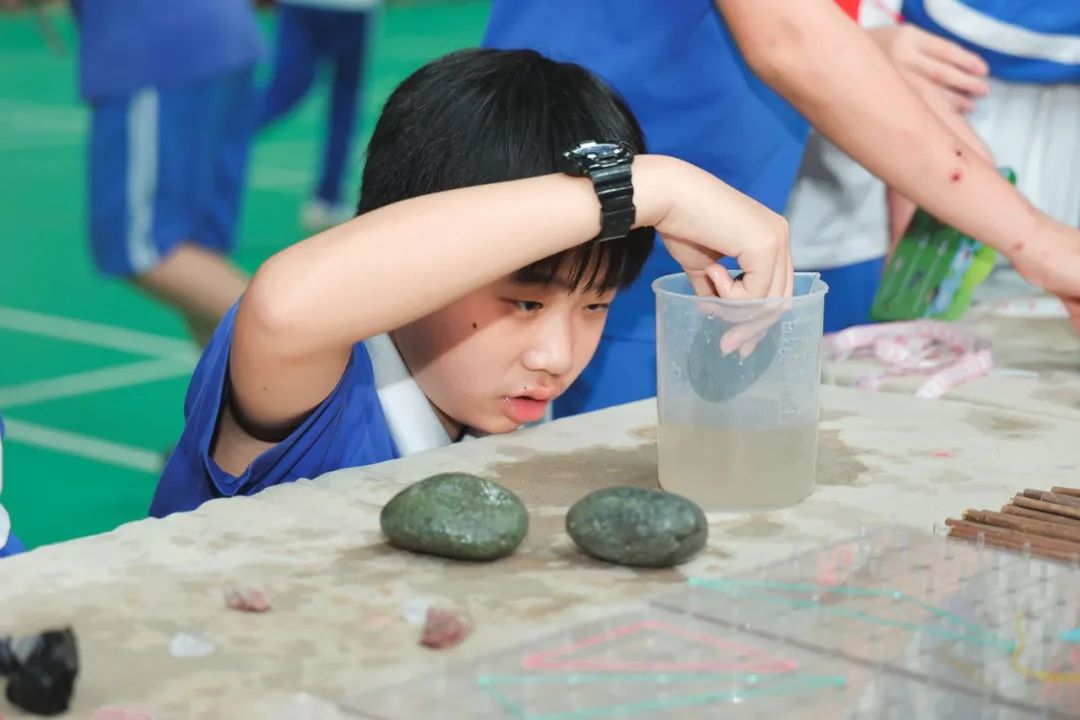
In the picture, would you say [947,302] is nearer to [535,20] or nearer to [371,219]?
[535,20]

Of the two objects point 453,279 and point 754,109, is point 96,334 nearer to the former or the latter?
point 754,109

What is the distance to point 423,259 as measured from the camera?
4.61ft

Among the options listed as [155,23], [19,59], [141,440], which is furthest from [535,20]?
[19,59]

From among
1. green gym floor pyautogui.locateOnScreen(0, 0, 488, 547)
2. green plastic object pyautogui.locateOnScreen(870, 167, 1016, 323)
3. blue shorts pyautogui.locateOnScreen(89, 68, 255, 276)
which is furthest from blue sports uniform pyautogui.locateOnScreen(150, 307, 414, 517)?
blue shorts pyautogui.locateOnScreen(89, 68, 255, 276)

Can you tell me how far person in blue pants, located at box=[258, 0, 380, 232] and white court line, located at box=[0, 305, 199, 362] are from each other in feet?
3.88

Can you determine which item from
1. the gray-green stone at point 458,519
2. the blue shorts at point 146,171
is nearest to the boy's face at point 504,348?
the gray-green stone at point 458,519

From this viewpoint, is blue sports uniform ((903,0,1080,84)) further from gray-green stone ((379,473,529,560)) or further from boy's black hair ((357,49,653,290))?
gray-green stone ((379,473,529,560))

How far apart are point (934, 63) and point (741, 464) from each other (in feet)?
3.58

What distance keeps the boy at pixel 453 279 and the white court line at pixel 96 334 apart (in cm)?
296

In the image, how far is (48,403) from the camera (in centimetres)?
409

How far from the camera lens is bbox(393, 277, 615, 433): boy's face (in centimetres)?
156

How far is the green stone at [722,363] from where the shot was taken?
4.43 ft

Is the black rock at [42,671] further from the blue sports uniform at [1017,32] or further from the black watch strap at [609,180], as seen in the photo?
the blue sports uniform at [1017,32]

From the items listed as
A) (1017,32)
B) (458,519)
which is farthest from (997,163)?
(458,519)
